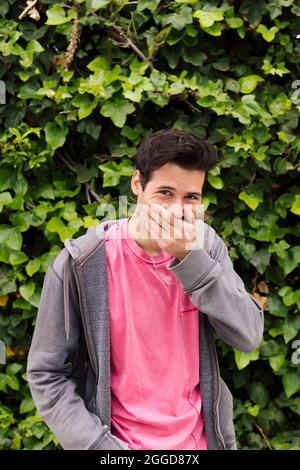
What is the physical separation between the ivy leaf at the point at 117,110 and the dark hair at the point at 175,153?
626 mm

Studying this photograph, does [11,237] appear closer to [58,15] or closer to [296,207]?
[58,15]

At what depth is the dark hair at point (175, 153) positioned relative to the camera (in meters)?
1.72

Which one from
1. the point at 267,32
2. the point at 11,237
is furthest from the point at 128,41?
the point at 11,237

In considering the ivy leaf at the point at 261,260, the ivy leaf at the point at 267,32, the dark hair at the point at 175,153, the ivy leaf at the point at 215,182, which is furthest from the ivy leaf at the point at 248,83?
the dark hair at the point at 175,153

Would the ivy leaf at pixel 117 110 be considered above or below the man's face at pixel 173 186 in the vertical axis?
below

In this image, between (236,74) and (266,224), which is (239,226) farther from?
(236,74)

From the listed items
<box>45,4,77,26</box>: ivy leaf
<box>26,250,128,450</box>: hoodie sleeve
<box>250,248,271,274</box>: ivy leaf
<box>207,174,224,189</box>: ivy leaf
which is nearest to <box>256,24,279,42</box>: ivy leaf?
<box>207,174,224,189</box>: ivy leaf

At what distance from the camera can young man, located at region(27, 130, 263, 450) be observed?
1.70 meters

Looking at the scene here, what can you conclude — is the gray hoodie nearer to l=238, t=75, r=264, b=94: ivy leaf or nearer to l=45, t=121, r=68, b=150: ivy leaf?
l=45, t=121, r=68, b=150: ivy leaf

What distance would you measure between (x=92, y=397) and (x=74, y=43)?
130cm

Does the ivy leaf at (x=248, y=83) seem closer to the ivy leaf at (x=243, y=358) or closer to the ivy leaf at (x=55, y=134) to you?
the ivy leaf at (x=55, y=134)

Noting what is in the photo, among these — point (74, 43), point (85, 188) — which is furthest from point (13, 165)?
point (74, 43)

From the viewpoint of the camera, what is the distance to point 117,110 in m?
2.41

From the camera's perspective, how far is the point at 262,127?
7.99 feet
